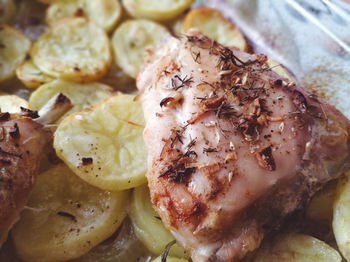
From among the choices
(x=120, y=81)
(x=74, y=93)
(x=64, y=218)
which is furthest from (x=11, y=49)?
(x=64, y=218)

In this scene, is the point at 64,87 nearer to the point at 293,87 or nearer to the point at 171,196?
the point at 171,196

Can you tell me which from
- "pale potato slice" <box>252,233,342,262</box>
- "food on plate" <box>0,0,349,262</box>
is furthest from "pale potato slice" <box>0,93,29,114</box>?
"pale potato slice" <box>252,233,342,262</box>

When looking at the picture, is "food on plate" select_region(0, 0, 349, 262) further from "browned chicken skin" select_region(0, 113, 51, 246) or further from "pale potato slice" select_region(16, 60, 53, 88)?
"pale potato slice" select_region(16, 60, 53, 88)

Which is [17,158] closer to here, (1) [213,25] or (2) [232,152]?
(2) [232,152]

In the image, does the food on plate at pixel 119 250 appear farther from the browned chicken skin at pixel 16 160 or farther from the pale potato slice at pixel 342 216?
the pale potato slice at pixel 342 216

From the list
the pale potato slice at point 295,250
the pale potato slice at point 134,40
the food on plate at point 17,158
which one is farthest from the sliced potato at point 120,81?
the pale potato slice at point 295,250
